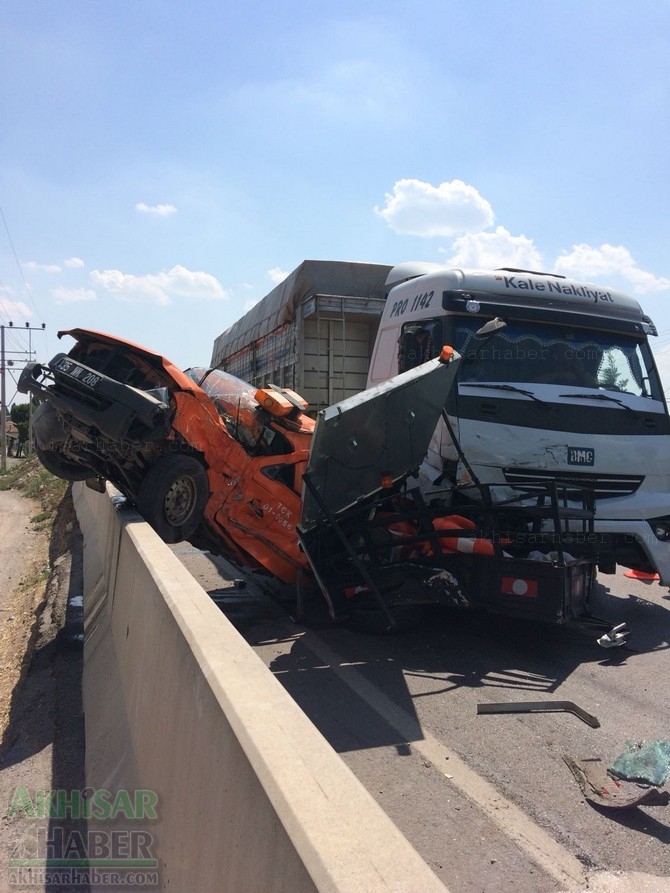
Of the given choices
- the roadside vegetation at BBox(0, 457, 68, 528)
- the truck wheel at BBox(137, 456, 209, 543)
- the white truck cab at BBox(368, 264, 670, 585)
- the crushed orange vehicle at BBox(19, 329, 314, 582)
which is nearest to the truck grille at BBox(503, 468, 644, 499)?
the white truck cab at BBox(368, 264, 670, 585)

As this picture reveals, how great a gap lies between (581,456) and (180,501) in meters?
3.59

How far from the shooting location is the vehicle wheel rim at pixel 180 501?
625 centimetres

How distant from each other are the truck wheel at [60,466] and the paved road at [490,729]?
202cm

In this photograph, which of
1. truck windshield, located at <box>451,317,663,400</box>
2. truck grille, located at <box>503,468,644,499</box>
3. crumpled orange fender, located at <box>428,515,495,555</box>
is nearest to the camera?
crumpled orange fender, located at <box>428,515,495,555</box>

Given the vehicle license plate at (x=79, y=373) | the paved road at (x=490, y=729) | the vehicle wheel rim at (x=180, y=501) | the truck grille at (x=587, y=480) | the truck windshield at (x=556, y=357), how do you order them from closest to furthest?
the paved road at (x=490, y=729), the vehicle license plate at (x=79, y=373), the vehicle wheel rim at (x=180, y=501), the truck grille at (x=587, y=480), the truck windshield at (x=556, y=357)

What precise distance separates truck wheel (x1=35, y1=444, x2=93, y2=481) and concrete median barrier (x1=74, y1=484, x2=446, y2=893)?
2388 mm

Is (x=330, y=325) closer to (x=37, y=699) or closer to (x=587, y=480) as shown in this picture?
(x=587, y=480)

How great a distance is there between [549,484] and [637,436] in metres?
1.54

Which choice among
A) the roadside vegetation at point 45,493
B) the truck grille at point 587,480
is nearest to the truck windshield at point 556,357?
the truck grille at point 587,480

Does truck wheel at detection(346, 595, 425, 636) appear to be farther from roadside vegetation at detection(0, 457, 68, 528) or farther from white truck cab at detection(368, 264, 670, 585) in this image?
roadside vegetation at detection(0, 457, 68, 528)

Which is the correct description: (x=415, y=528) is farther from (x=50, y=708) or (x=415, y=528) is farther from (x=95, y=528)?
(x=95, y=528)

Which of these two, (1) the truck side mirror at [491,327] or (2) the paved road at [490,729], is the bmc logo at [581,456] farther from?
(2) the paved road at [490,729]

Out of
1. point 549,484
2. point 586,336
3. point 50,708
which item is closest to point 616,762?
point 549,484

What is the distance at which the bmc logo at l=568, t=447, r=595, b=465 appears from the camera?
6.54 metres
